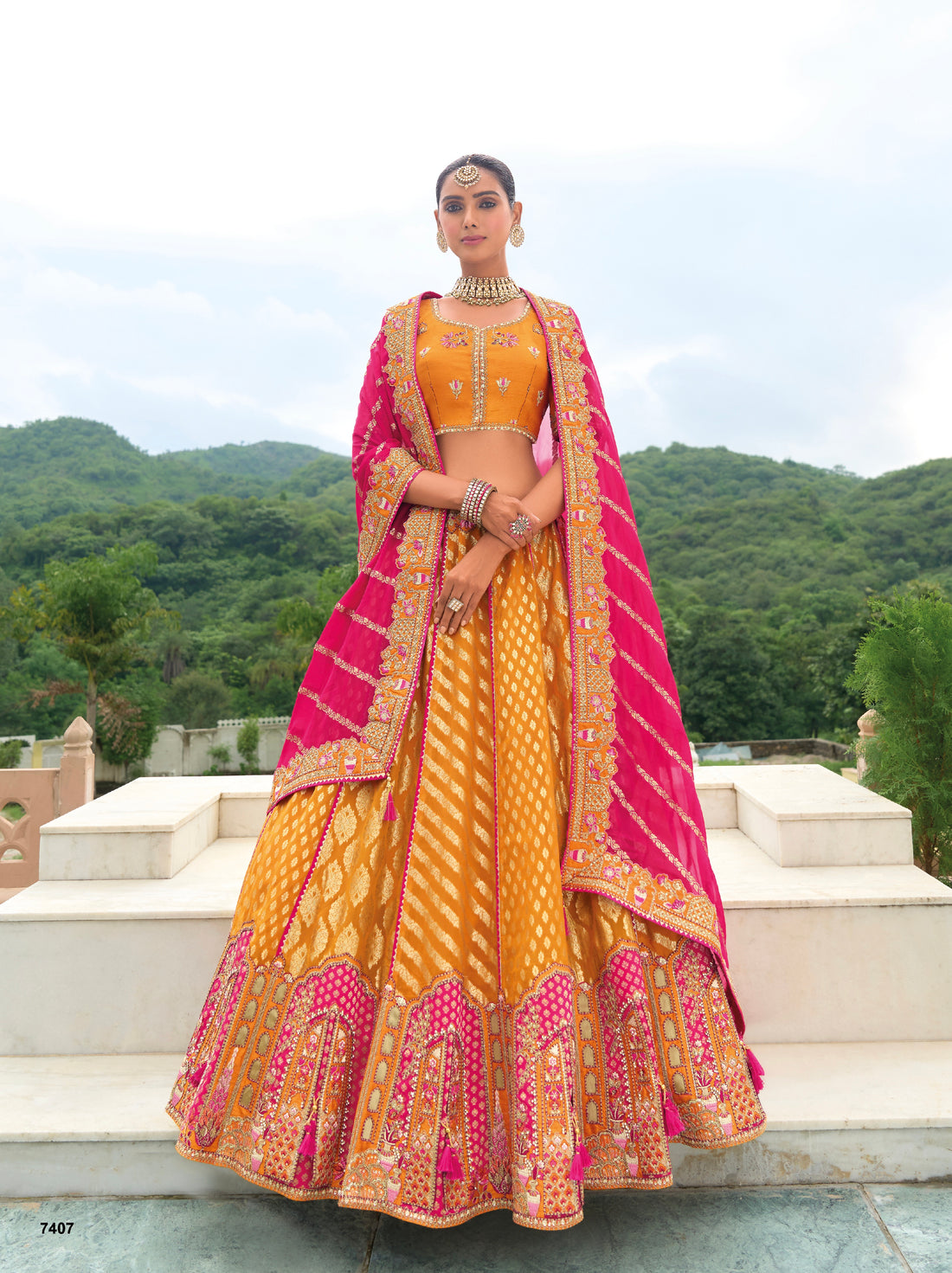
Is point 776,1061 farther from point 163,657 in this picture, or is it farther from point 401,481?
point 163,657

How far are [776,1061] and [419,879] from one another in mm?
1143

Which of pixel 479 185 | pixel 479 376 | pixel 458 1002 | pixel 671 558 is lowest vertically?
pixel 458 1002

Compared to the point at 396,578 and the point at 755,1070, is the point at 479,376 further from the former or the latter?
the point at 755,1070

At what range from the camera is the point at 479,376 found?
2.14m

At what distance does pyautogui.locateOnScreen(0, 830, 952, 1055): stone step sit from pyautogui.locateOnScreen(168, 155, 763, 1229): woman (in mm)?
482

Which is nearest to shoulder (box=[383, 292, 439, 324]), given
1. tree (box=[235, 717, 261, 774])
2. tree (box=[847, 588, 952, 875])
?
tree (box=[847, 588, 952, 875])

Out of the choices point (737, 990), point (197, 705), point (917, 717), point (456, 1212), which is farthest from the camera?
point (197, 705)

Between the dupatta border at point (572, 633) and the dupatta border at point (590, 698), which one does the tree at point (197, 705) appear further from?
the dupatta border at point (590, 698)

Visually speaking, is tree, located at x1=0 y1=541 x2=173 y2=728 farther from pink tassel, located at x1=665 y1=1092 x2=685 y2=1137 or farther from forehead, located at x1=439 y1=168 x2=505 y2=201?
pink tassel, located at x1=665 y1=1092 x2=685 y2=1137

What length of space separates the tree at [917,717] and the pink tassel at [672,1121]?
6.45 feet

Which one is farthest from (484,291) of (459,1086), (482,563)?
(459,1086)

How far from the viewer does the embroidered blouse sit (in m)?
2.14

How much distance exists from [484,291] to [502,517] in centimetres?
63

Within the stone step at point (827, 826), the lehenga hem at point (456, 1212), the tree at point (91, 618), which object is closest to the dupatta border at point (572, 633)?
the lehenga hem at point (456, 1212)
